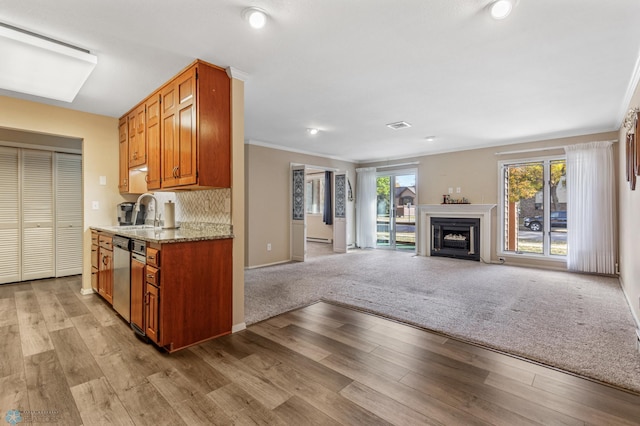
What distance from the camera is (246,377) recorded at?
2078 mm

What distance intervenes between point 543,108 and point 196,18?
13.9 ft

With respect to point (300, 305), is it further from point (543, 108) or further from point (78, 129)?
point (543, 108)

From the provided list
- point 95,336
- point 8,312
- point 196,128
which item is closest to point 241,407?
point 95,336

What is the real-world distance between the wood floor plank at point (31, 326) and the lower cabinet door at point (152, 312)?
2.58ft

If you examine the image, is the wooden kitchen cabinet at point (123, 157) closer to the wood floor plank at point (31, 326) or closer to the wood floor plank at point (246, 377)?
the wood floor plank at point (31, 326)

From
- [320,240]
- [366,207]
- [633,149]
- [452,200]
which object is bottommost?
[320,240]

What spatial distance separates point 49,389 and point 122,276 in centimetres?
123

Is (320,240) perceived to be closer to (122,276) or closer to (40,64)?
(122,276)

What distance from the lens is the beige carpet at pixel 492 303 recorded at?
7.98 feet

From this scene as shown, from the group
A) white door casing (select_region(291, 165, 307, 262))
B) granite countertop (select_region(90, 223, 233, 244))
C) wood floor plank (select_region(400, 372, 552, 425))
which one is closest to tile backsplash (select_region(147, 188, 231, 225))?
granite countertop (select_region(90, 223, 233, 244))

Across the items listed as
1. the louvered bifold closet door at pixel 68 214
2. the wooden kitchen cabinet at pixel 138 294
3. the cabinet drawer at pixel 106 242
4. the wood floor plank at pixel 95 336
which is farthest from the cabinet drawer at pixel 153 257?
the louvered bifold closet door at pixel 68 214

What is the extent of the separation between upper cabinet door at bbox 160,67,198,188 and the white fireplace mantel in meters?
5.65

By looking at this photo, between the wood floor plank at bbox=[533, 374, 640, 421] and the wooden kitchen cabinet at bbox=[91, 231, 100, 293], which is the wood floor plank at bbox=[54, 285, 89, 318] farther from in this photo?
the wood floor plank at bbox=[533, 374, 640, 421]

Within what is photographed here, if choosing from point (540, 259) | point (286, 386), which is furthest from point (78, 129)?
point (540, 259)
